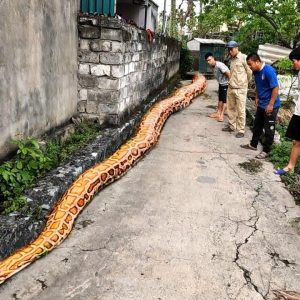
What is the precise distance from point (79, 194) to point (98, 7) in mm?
3537

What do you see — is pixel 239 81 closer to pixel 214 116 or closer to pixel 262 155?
pixel 262 155

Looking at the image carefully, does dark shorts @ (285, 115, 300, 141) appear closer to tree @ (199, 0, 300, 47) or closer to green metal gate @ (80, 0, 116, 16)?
green metal gate @ (80, 0, 116, 16)

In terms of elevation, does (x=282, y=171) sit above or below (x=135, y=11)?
below

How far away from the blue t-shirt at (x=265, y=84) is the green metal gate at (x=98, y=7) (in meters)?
2.88

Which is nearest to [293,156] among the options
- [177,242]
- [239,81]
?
[239,81]

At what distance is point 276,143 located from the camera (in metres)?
7.45

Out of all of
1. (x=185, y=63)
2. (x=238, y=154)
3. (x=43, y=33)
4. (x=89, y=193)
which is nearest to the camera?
(x=89, y=193)

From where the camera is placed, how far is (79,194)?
4.52m

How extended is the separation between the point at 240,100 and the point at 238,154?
1.47 m

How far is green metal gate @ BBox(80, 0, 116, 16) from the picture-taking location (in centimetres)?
629

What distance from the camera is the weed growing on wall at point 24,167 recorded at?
13.0 feet

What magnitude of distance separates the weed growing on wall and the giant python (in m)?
0.40

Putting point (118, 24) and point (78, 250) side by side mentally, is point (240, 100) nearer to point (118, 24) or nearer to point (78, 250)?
point (118, 24)

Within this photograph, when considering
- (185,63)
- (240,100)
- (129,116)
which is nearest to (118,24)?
(129,116)
